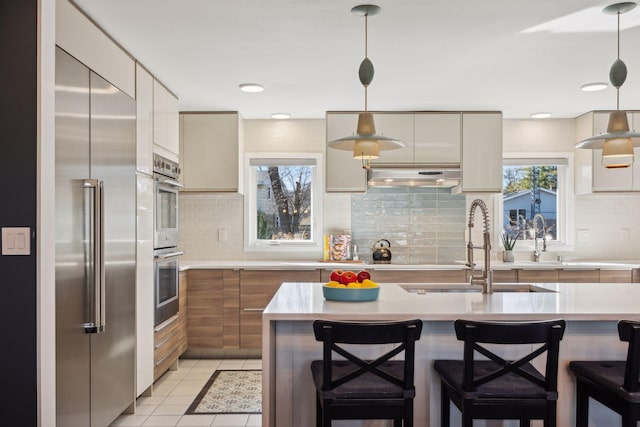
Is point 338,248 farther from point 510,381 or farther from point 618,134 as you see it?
point 510,381

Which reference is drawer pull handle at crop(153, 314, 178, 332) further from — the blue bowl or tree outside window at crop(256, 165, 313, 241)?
the blue bowl

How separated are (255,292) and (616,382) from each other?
338cm

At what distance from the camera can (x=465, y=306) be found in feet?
8.81

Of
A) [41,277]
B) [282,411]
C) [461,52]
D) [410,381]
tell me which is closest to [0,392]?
[41,277]

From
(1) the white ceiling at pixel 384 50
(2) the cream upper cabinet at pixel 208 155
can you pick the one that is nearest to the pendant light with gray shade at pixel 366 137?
(1) the white ceiling at pixel 384 50

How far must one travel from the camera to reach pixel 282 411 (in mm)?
2672

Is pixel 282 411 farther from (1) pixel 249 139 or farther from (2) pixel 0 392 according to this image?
(1) pixel 249 139

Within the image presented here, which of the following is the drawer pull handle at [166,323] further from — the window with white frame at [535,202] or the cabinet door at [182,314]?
the window with white frame at [535,202]

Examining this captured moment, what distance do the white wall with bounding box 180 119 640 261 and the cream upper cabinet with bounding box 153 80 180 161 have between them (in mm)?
1135

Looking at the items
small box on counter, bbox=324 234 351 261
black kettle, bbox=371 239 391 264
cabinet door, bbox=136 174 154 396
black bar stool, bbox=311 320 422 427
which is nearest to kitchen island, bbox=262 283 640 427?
black bar stool, bbox=311 320 422 427

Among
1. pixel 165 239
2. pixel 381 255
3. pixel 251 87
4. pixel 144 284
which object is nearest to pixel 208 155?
pixel 251 87

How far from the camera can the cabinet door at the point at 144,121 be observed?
3.61 m

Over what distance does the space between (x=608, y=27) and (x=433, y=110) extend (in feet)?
7.39

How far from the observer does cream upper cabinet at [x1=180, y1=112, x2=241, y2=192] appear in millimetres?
5242
